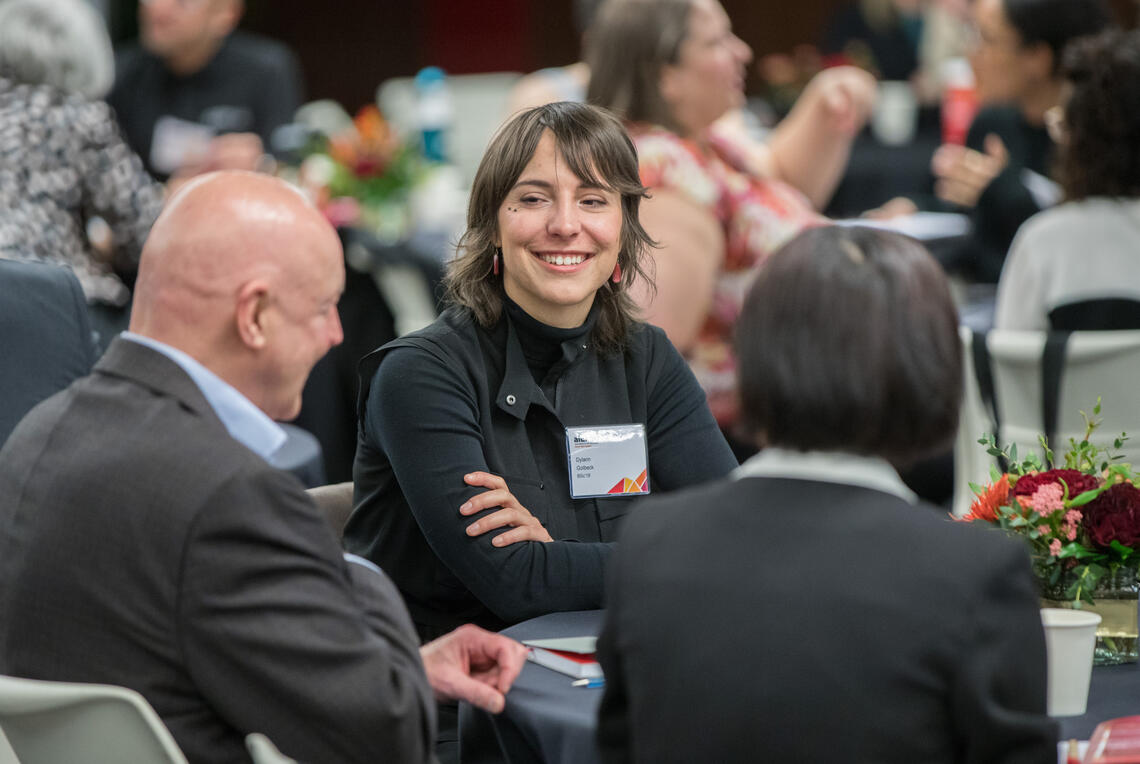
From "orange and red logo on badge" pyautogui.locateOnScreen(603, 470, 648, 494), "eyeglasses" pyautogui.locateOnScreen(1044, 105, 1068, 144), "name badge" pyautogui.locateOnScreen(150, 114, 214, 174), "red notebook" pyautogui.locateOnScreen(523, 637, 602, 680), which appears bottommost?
"red notebook" pyautogui.locateOnScreen(523, 637, 602, 680)

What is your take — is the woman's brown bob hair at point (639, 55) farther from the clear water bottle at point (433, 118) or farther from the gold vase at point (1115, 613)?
the clear water bottle at point (433, 118)

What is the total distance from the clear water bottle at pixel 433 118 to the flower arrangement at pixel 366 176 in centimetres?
78

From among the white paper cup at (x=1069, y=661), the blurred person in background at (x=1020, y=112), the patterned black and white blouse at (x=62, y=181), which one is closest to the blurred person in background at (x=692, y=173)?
the blurred person in background at (x=1020, y=112)

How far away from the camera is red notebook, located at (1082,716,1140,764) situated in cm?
138

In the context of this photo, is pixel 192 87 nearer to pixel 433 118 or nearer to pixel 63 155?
pixel 433 118

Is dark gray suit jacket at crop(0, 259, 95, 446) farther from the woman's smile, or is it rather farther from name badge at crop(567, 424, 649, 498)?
name badge at crop(567, 424, 649, 498)

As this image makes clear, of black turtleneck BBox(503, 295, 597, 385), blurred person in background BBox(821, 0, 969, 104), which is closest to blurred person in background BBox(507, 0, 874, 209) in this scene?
black turtleneck BBox(503, 295, 597, 385)

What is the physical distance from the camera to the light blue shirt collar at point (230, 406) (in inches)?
58.8

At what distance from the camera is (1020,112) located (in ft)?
16.3

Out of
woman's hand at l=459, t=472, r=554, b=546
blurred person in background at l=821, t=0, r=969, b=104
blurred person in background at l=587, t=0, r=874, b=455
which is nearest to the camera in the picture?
woman's hand at l=459, t=472, r=554, b=546

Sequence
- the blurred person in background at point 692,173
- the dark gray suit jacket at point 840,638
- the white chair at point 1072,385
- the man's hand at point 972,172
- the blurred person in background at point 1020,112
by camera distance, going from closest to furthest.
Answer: the dark gray suit jacket at point 840,638, the white chair at point 1072,385, the blurred person in background at point 692,173, the blurred person in background at point 1020,112, the man's hand at point 972,172

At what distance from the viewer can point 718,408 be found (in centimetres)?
355

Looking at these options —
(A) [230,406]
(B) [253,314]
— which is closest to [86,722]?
(A) [230,406]

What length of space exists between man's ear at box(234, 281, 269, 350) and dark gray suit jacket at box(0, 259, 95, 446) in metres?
1.23
